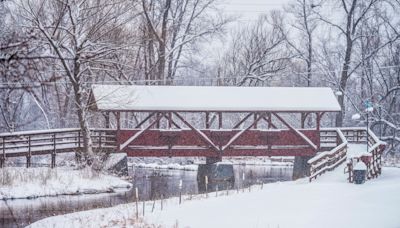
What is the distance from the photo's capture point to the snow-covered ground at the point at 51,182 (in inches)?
840

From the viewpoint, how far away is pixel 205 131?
97.3 feet

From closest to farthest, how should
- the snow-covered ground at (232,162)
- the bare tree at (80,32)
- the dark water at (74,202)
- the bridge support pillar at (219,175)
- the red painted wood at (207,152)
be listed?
the dark water at (74,202)
the bare tree at (80,32)
the bridge support pillar at (219,175)
the red painted wood at (207,152)
the snow-covered ground at (232,162)

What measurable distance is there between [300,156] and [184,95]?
6638mm

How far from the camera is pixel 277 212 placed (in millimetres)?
14391

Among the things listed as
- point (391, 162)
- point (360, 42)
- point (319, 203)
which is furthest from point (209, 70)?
point (319, 203)

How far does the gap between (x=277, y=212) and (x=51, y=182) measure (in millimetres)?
10962

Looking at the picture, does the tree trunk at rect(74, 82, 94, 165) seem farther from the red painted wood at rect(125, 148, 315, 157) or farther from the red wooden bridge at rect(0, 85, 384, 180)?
the red painted wood at rect(125, 148, 315, 157)

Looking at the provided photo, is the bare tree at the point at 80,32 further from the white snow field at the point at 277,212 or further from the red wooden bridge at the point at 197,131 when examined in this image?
the white snow field at the point at 277,212

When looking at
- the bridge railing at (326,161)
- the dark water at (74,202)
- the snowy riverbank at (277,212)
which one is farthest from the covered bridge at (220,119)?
the snowy riverbank at (277,212)

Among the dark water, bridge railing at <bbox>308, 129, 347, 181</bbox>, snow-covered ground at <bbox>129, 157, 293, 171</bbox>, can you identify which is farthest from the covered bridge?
snow-covered ground at <bbox>129, 157, 293, 171</bbox>

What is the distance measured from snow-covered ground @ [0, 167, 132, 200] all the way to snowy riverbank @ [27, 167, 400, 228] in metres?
5.74

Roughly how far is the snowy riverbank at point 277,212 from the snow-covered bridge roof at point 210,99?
10.6m

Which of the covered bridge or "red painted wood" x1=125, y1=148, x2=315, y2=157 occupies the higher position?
the covered bridge

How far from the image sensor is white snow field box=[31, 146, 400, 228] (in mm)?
13305
